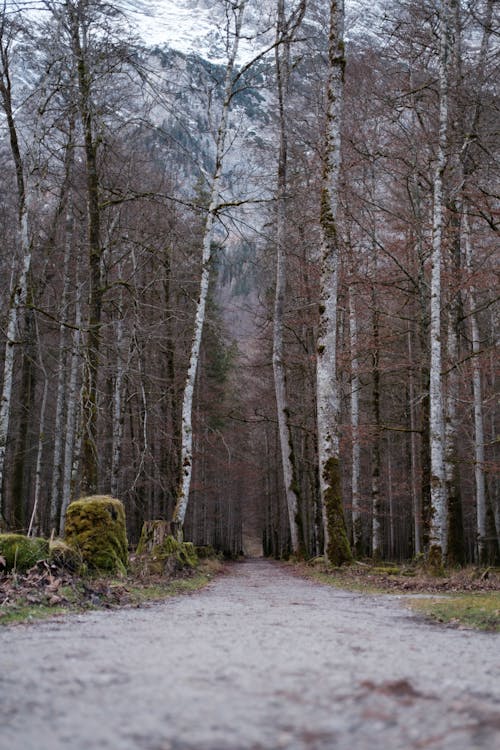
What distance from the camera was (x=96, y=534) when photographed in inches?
322

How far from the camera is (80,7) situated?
11.0 m

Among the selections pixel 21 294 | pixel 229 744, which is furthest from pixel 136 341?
pixel 229 744

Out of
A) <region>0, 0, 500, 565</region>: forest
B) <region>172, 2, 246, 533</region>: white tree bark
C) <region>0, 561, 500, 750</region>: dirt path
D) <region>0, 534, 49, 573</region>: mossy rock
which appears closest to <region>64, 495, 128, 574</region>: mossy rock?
<region>0, 0, 500, 565</region>: forest

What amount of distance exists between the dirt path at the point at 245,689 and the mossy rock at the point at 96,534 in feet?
13.9

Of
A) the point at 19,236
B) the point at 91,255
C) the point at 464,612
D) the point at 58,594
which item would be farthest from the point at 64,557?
the point at 91,255

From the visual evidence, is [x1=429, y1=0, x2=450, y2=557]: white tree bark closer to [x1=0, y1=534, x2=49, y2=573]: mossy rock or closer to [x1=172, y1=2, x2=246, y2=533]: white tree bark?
[x1=172, y1=2, x2=246, y2=533]: white tree bark

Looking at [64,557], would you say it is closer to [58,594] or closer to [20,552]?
[20,552]

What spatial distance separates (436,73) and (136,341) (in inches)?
415

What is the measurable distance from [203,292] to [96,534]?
6.89m

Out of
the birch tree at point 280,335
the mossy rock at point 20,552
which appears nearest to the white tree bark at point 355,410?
the birch tree at point 280,335

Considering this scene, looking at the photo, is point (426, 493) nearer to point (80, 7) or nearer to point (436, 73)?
point (436, 73)

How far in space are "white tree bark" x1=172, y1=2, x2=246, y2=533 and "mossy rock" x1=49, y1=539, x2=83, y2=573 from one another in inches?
200

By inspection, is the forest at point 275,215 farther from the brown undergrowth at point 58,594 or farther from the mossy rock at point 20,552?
the brown undergrowth at point 58,594

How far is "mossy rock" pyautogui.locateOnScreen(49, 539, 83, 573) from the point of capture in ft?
22.4
